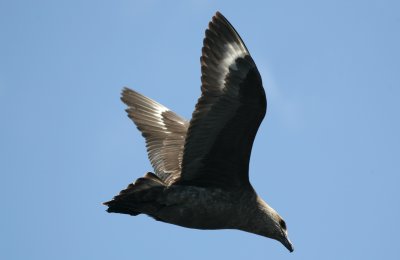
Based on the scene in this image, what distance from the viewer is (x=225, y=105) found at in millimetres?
7344

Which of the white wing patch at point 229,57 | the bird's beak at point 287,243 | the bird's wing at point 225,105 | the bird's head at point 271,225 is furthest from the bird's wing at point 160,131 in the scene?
the bird's beak at point 287,243

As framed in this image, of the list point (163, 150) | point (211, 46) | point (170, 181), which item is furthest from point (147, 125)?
point (211, 46)

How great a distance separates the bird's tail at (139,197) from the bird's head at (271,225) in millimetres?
1063

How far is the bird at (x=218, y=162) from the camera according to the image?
7.34 m

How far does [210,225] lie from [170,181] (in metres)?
0.61

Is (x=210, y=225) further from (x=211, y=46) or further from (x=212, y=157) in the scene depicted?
(x=211, y=46)

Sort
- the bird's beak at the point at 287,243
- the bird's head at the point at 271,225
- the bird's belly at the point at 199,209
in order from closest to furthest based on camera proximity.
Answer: the bird's belly at the point at 199,209 < the bird's head at the point at 271,225 < the bird's beak at the point at 287,243

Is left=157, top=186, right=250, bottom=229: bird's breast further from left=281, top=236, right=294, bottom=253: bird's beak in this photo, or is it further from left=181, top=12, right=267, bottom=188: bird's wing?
left=281, top=236, right=294, bottom=253: bird's beak

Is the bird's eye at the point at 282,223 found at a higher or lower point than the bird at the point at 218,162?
lower

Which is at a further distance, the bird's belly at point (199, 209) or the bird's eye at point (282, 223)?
the bird's eye at point (282, 223)

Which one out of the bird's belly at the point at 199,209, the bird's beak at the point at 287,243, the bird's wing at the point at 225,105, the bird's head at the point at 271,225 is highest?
the bird's wing at the point at 225,105

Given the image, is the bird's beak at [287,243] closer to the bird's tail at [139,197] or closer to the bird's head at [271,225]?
the bird's head at [271,225]

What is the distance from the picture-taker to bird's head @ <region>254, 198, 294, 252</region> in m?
7.97

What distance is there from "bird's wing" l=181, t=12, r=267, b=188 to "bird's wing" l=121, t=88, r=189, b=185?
54cm
